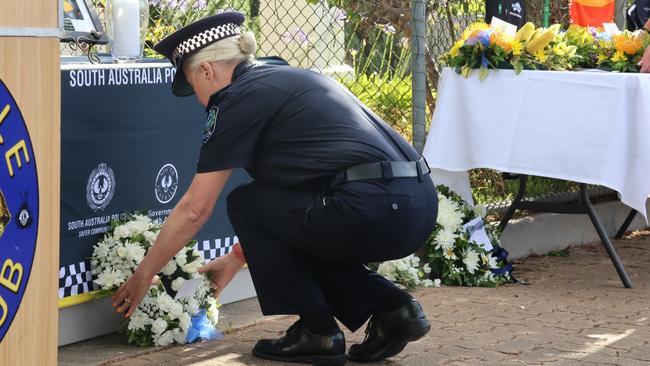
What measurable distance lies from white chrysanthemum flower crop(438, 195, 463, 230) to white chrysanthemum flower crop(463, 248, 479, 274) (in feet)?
0.50

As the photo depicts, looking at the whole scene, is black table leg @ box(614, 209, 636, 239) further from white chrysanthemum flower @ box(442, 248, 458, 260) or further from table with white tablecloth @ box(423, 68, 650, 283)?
white chrysanthemum flower @ box(442, 248, 458, 260)

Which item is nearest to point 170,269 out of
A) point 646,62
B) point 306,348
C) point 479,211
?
point 306,348

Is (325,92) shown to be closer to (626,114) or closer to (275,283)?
(275,283)

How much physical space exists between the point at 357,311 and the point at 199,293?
67 centimetres

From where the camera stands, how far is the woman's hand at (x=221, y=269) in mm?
4500

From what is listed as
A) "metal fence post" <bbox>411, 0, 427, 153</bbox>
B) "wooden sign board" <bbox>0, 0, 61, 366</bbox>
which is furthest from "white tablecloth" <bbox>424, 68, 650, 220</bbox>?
"wooden sign board" <bbox>0, 0, 61, 366</bbox>

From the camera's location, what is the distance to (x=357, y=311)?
425cm

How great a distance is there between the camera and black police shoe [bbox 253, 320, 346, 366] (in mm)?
4078

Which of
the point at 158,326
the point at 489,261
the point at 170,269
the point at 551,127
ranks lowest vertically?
the point at 158,326

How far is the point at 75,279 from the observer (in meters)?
4.24

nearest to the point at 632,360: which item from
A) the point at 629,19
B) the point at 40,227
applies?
the point at 40,227

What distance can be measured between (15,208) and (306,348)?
5.34 feet

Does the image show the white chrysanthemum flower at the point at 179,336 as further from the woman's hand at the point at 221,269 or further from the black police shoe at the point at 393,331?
the black police shoe at the point at 393,331

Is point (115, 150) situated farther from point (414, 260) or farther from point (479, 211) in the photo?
point (479, 211)
